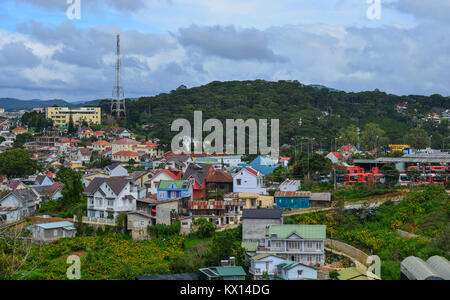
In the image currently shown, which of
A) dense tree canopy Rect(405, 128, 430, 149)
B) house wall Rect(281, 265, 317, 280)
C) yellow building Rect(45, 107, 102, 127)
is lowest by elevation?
house wall Rect(281, 265, 317, 280)

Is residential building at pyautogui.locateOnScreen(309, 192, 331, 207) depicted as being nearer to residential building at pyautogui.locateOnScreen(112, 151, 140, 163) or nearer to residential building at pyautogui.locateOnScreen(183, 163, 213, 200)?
residential building at pyautogui.locateOnScreen(183, 163, 213, 200)

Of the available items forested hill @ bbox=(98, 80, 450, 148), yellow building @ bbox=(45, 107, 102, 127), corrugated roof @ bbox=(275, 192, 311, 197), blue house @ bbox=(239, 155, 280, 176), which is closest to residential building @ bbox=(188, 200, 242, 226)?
corrugated roof @ bbox=(275, 192, 311, 197)

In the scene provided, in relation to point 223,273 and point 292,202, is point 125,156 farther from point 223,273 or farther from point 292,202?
point 223,273

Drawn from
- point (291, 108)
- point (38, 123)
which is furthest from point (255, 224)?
point (291, 108)

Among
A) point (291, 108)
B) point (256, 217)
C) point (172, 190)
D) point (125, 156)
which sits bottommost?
point (256, 217)

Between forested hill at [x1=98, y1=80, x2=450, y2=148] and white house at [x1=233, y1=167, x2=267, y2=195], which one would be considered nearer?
white house at [x1=233, y1=167, x2=267, y2=195]

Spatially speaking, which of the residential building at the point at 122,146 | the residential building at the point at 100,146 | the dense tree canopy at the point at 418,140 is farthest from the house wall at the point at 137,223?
the dense tree canopy at the point at 418,140
